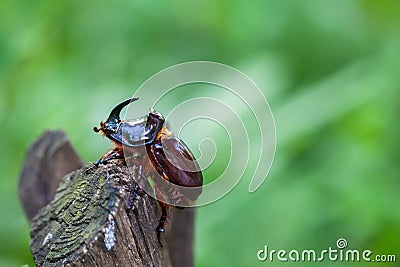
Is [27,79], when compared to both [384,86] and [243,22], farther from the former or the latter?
[384,86]

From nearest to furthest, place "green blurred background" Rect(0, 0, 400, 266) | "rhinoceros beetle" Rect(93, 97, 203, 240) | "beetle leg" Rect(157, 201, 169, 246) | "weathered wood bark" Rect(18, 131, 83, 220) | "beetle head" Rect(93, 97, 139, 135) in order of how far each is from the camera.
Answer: "beetle leg" Rect(157, 201, 169, 246) → "rhinoceros beetle" Rect(93, 97, 203, 240) → "beetle head" Rect(93, 97, 139, 135) → "weathered wood bark" Rect(18, 131, 83, 220) → "green blurred background" Rect(0, 0, 400, 266)

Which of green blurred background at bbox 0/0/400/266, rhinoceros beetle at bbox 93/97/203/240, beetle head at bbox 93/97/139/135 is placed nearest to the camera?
rhinoceros beetle at bbox 93/97/203/240

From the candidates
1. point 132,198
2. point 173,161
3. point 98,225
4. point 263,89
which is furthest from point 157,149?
point 263,89

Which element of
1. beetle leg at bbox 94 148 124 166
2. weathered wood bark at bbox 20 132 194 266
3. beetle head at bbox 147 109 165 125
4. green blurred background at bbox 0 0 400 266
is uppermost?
green blurred background at bbox 0 0 400 266

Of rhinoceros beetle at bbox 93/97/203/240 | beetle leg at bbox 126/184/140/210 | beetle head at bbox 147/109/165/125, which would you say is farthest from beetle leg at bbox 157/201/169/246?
beetle head at bbox 147/109/165/125


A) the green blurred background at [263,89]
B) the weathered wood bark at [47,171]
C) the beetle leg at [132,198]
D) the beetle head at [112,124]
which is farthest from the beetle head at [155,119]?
the green blurred background at [263,89]

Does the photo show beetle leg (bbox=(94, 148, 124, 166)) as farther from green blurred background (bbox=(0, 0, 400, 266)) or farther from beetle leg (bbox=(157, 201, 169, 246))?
green blurred background (bbox=(0, 0, 400, 266))
